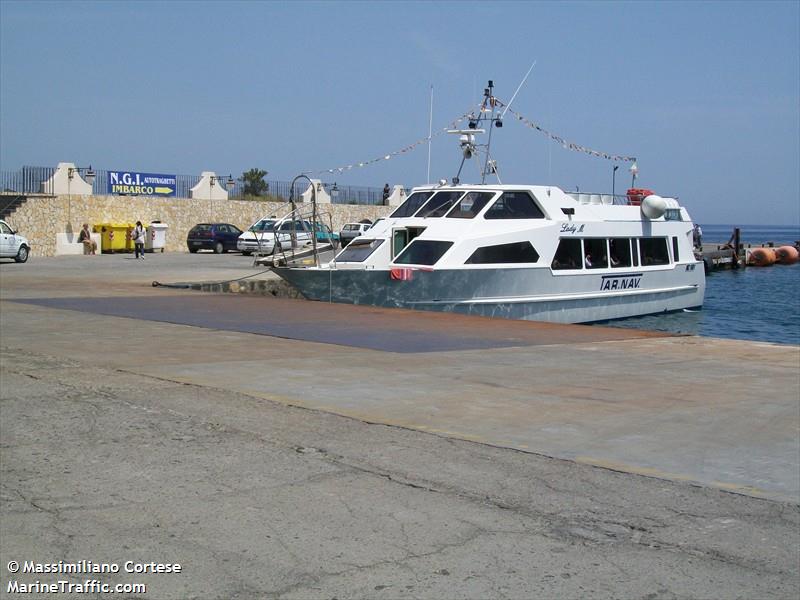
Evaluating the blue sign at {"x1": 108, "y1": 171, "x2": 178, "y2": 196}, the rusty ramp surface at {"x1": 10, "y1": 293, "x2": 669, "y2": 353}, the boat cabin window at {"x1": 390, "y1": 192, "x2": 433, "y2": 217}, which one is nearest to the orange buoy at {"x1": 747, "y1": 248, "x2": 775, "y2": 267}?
the blue sign at {"x1": 108, "y1": 171, "x2": 178, "y2": 196}

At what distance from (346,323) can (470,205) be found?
6479 mm

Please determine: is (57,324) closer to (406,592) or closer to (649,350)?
(649,350)

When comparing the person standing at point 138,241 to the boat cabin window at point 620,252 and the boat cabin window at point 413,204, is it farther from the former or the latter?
the boat cabin window at point 620,252

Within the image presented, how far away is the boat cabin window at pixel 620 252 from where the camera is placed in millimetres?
24844

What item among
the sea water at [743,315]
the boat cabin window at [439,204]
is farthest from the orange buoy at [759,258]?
the boat cabin window at [439,204]

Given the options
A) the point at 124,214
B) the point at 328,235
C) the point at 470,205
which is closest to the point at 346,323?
the point at 470,205

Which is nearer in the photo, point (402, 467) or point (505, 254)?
point (402, 467)

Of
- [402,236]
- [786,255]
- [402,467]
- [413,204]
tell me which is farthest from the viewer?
[786,255]

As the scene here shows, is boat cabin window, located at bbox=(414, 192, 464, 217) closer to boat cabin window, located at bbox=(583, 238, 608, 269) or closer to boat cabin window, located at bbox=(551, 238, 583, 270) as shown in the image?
boat cabin window, located at bbox=(551, 238, 583, 270)

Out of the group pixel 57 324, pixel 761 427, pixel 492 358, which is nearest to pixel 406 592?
pixel 761 427

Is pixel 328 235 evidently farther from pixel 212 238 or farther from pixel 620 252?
pixel 212 238

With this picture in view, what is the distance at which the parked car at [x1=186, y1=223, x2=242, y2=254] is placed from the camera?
154 feet

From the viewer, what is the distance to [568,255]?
23172 mm

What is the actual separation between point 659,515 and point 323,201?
5322cm
